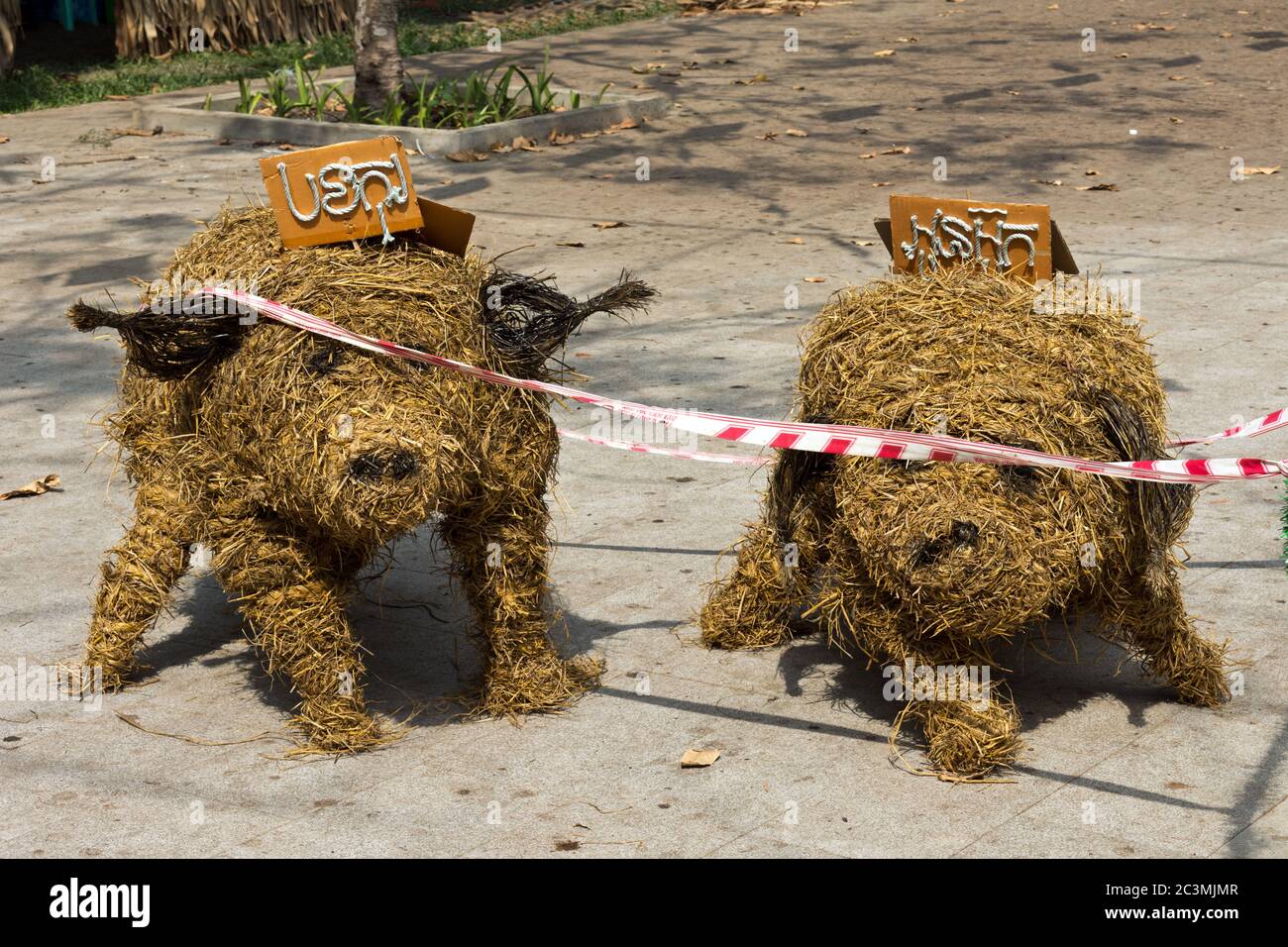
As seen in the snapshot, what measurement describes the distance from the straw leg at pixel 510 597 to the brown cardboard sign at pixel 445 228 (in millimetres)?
859

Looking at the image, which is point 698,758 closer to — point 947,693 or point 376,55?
point 947,693

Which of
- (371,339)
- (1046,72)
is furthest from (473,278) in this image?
(1046,72)

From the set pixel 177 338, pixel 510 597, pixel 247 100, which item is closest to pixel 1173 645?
pixel 510 597

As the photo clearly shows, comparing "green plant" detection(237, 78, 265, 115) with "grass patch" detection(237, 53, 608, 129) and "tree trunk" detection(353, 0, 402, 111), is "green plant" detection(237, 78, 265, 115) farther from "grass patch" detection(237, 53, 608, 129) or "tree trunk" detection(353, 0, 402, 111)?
"tree trunk" detection(353, 0, 402, 111)

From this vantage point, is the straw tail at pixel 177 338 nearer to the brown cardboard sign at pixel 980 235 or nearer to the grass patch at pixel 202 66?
the brown cardboard sign at pixel 980 235

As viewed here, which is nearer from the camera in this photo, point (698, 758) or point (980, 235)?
point (698, 758)

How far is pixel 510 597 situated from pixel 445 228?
3.92 ft

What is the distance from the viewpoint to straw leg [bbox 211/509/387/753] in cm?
484

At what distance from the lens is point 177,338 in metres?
4.77

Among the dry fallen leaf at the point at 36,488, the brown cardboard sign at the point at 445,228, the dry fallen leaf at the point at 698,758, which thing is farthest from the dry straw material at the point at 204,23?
the dry fallen leaf at the point at 698,758

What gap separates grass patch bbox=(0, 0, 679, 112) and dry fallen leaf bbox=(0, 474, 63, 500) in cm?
978

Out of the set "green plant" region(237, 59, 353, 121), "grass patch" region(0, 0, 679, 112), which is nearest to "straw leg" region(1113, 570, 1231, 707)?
"green plant" region(237, 59, 353, 121)

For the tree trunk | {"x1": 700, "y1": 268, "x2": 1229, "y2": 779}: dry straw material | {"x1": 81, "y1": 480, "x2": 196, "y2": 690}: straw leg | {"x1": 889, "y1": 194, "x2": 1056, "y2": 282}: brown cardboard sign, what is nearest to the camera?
{"x1": 700, "y1": 268, "x2": 1229, "y2": 779}: dry straw material

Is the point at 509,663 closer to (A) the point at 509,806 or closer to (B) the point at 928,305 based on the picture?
(A) the point at 509,806
